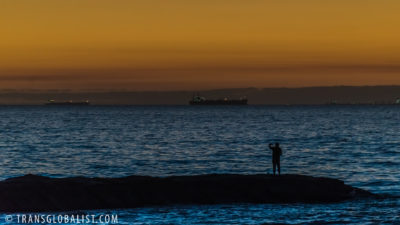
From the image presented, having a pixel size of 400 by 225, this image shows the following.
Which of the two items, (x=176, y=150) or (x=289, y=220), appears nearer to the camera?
(x=289, y=220)

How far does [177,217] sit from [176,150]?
164 feet

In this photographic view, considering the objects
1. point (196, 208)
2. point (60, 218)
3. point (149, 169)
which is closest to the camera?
point (60, 218)

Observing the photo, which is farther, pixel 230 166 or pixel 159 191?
pixel 230 166

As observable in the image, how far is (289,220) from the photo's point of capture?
1272 inches

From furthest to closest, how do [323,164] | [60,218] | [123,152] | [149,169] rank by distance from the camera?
1. [123,152]
2. [323,164]
3. [149,169]
4. [60,218]

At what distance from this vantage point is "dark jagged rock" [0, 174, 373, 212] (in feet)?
112

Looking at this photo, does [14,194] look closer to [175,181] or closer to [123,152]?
[175,181]

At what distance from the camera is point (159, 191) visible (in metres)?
36.3

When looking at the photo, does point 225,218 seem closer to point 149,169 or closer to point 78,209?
point 78,209

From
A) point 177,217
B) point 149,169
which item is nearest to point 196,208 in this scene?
point 177,217

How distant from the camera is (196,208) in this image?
115ft

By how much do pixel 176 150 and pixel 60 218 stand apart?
50.5m

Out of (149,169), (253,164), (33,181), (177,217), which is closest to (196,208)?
(177,217)

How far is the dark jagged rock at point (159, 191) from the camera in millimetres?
34094
